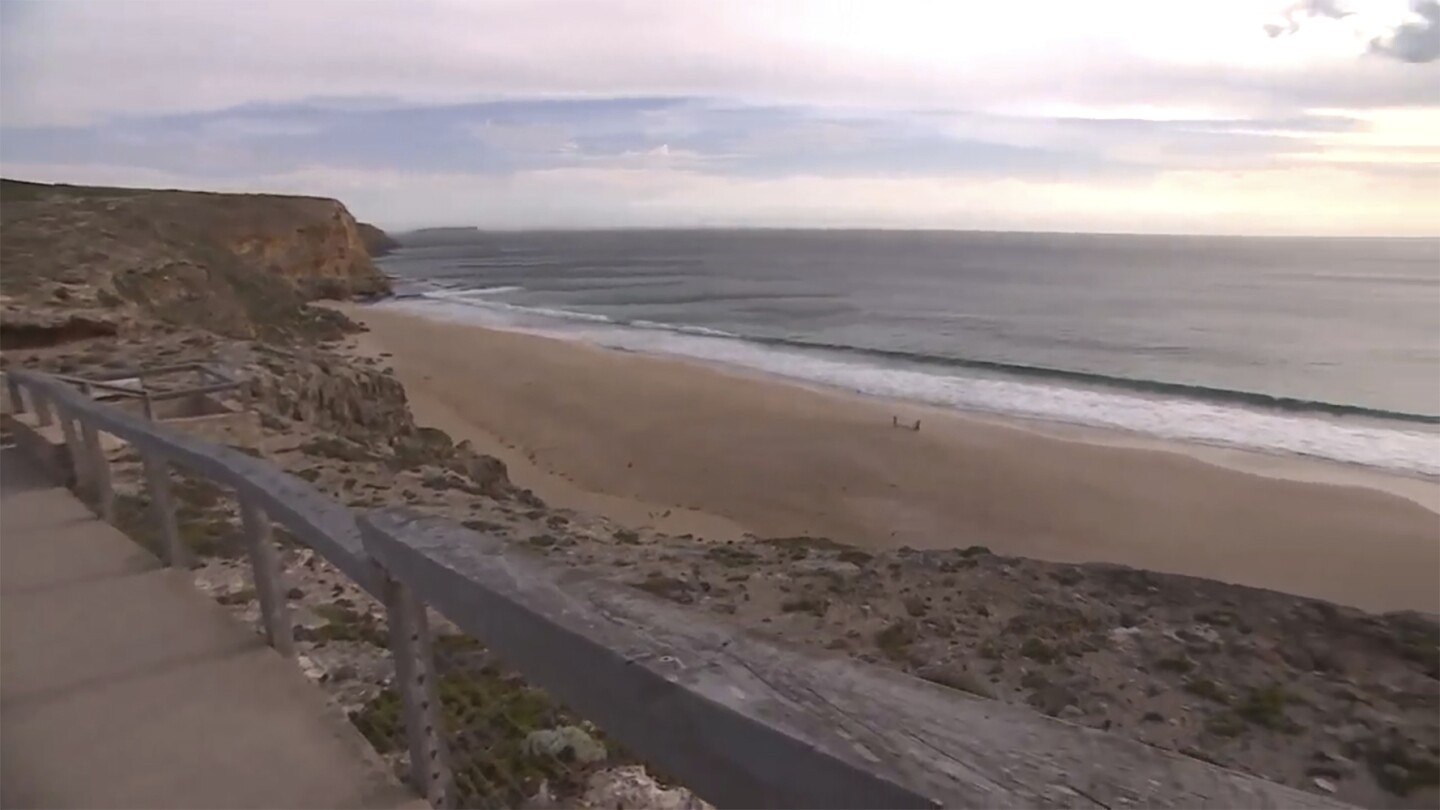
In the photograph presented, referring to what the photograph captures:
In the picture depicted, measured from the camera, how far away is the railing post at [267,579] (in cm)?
368

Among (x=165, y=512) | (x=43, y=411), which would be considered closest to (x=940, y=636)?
(x=165, y=512)

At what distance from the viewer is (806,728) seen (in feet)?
3.69

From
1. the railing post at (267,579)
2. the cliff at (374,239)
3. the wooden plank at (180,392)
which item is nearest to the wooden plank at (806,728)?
the railing post at (267,579)

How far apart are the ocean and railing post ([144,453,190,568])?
1871 cm

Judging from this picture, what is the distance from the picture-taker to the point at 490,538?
2197 mm

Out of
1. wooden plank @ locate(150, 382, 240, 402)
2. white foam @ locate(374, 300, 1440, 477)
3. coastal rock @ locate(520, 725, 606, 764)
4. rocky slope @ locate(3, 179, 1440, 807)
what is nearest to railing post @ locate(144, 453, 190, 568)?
rocky slope @ locate(3, 179, 1440, 807)

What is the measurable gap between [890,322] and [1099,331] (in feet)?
29.2

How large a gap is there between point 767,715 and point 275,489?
263 cm

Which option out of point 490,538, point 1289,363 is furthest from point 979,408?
point 490,538

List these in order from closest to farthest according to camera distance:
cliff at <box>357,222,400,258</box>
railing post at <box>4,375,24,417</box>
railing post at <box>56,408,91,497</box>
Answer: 1. railing post at <box>56,408,91,497</box>
2. railing post at <box>4,375,24,417</box>
3. cliff at <box>357,222,400,258</box>

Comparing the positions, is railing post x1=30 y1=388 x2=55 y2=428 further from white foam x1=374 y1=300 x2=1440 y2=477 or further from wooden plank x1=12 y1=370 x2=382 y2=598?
white foam x1=374 y1=300 x2=1440 y2=477

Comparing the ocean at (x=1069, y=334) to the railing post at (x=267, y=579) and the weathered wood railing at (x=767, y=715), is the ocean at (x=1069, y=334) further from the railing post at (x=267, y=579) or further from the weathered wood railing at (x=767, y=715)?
the weathered wood railing at (x=767, y=715)

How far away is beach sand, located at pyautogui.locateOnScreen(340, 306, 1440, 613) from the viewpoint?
1254cm

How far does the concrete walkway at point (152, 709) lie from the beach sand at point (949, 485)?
8.32 meters
